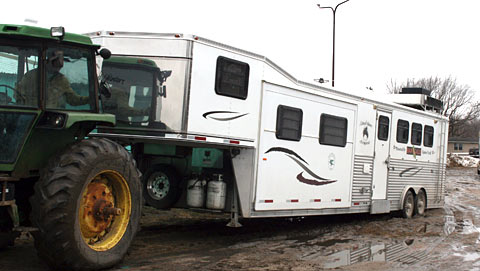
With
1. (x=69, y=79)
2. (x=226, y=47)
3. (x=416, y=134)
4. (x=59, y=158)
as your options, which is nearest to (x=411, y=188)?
(x=416, y=134)

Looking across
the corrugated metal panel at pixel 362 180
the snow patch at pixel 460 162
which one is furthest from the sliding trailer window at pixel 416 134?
the snow patch at pixel 460 162

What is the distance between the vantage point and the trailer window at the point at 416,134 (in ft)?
49.2

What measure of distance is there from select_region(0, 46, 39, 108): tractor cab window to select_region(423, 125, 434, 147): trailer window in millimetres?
12178

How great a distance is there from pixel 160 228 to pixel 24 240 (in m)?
2.85

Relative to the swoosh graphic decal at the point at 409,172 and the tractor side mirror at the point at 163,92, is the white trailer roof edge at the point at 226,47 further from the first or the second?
the swoosh graphic decal at the point at 409,172

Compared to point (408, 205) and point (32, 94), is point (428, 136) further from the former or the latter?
point (32, 94)

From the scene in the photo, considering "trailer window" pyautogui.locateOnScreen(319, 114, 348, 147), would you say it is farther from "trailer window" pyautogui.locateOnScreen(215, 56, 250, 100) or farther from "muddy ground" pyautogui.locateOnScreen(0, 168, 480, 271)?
"trailer window" pyautogui.locateOnScreen(215, 56, 250, 100)

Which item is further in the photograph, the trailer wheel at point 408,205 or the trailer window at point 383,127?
the trailer wheel at point 408,205

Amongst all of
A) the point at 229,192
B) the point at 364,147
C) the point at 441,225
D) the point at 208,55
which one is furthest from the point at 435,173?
the point at 208,55

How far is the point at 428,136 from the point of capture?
51.8 feet

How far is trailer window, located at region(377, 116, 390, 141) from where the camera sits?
13.4 meters

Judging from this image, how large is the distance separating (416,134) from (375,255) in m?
6.91

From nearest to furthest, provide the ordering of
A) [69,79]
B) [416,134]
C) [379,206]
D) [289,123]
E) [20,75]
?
[20,75]
[69,79]
[289,123]
[379,206]
[416,134]

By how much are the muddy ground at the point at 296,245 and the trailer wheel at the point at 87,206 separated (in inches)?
22.9
